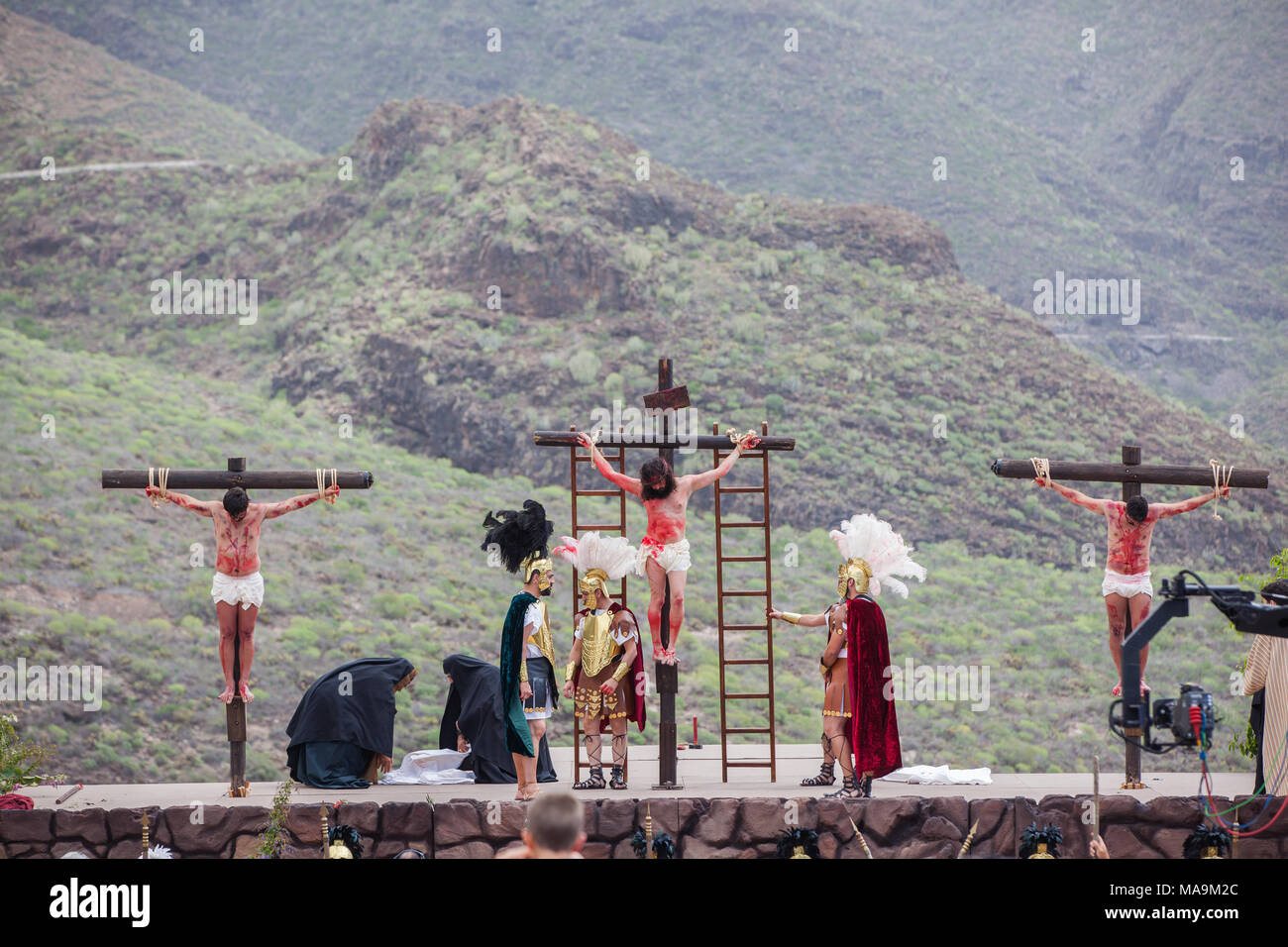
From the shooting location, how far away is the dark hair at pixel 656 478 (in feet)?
31.8

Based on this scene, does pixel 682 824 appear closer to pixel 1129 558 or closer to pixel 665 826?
pixel 665 826

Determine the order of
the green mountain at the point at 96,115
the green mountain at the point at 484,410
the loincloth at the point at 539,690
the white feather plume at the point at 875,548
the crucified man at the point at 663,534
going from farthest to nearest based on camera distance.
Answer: the green mountain at the point at 96,115, the green mountain at the point at 484,410, the crucified man at the point at 663,534, the white feather plume at the point at 875,548, the loincloth at the point at 539,690

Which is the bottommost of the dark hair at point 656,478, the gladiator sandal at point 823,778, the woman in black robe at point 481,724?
the gladiator sandal at point 823,778

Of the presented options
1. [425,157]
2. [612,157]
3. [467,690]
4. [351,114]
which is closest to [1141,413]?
[612,157]

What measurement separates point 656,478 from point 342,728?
294 centimetres

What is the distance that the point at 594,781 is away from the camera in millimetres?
9562

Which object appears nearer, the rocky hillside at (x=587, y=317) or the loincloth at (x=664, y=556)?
the loincloth at (x=664, y=556)

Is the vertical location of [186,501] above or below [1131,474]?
below

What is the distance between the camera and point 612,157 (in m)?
41.2

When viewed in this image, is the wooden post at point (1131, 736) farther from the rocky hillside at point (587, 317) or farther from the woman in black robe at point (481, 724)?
the rocky hillside at point (587, 317)

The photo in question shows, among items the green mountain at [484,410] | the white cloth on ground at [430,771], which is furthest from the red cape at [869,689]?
the green mountain at [484,410]

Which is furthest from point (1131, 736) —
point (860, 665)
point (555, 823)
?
point (555, 823)

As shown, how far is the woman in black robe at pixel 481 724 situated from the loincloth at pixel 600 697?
63 cm

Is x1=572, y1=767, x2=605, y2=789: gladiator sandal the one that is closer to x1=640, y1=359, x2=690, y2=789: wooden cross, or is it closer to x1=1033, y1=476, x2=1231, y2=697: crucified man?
x1=640, y1=359, x2=690, y2=789: wooden cross
